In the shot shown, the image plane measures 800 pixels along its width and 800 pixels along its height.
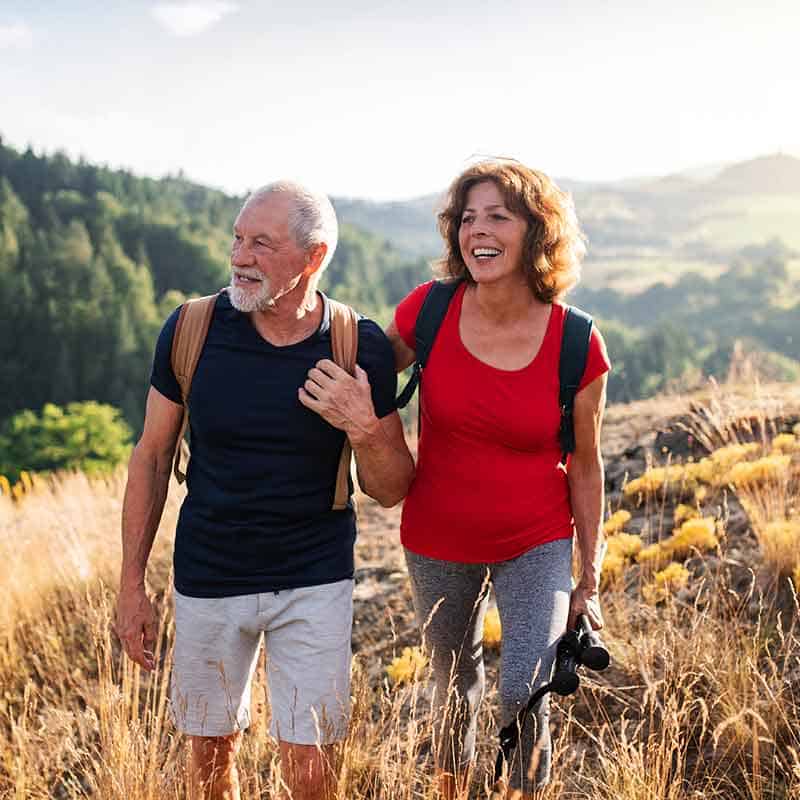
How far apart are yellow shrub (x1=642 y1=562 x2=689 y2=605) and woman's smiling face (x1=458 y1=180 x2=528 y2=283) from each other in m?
1.92

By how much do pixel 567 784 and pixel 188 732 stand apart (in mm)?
1424

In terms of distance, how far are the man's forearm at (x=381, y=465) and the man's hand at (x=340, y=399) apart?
2 centimetres

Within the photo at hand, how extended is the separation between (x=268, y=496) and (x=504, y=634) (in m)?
0.75

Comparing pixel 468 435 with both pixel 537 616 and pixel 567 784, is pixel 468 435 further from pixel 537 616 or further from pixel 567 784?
pixel 567 784

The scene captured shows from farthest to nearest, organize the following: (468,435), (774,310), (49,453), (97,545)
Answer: (774,310), (49,453), (97,545), (468,435)

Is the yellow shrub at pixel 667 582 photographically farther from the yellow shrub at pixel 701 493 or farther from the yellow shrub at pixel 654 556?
the yellow shrub at pixel 701 493

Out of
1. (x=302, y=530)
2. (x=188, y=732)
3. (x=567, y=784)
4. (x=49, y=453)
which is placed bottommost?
(x=49, y=453)

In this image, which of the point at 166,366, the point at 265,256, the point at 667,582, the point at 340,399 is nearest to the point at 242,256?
the point at 265,256

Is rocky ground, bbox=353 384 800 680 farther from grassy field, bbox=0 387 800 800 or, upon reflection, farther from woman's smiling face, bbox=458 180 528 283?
woman's smiling face, bbox=458 180 528 283

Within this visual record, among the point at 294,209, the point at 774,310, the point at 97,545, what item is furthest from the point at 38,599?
the point at 774,310

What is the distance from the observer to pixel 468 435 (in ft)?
8.21

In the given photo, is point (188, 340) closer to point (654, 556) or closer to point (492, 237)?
point (492, 237)

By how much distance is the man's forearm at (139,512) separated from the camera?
2414mm

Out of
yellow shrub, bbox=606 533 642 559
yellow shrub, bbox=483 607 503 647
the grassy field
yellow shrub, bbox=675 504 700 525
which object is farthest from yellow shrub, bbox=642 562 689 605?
yellow shrub, bbox=675 504 700 525
